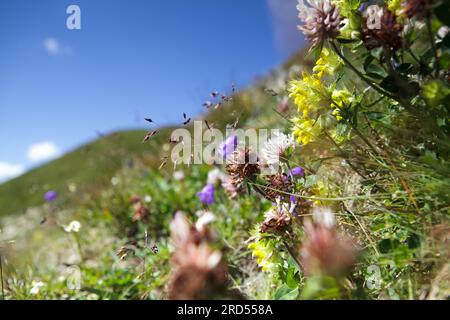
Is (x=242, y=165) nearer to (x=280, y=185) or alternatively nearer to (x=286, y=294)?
(x=280, y=185)

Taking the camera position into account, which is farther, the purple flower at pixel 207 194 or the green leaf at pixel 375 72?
the purple flower at pixel 207 194

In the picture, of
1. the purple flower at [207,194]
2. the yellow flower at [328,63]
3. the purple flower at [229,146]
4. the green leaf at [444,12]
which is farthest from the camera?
the purple flower at [207,194]

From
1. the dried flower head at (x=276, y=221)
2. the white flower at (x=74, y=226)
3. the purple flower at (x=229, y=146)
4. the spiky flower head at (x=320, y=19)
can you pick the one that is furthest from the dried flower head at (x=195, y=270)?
the white flower at (x=74, y=226)

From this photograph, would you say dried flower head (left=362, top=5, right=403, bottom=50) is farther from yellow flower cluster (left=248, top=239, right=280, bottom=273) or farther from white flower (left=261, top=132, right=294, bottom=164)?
yellow flower cluster (left=248, top=239, right=280, bottom=273)

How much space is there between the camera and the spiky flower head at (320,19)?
43.9 inches

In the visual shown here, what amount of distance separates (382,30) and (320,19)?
0.18 metres

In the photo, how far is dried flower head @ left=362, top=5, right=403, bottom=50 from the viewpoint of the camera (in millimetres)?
1030

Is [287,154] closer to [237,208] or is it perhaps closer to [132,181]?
[237,208]

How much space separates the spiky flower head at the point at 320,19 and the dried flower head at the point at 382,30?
95 mm

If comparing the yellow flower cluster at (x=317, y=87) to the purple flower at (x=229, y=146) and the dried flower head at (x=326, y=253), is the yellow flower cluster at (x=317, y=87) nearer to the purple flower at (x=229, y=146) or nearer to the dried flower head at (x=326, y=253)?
the purple flower at (x=229, y=146)

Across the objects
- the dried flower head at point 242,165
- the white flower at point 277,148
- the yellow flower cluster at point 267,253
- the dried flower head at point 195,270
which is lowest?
the yellow flower cluster at point 267,253

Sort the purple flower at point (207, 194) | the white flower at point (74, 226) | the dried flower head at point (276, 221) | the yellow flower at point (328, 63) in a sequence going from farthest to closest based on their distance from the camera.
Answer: the white flower at point (74, 226), the purple flower at point (207, 194), the yellow flower at point (328, 63), the dried flower head at point (276, 221)
